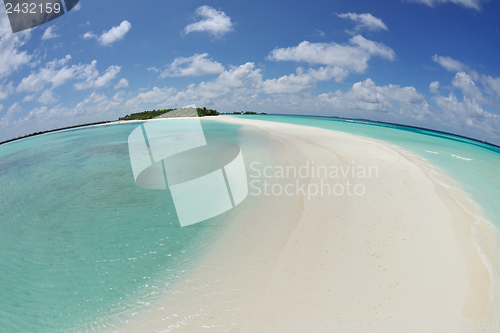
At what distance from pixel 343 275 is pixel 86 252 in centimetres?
543

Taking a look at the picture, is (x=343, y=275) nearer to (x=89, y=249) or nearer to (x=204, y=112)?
(x=89, y=249)

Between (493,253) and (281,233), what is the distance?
4.67m

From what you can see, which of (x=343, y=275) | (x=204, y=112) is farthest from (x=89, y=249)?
(x=204, y=112)

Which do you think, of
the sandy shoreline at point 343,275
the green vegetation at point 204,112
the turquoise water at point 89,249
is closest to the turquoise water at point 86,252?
the turquoise water at point 89,249

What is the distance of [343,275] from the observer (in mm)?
3797

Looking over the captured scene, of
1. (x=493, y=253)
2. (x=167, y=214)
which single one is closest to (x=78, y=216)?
(x=167, y=214)

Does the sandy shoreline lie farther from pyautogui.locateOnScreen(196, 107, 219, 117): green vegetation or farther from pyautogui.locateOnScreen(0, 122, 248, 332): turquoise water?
pyautogui.locateOnScreen(196, 107, 219, 117): green vegetation

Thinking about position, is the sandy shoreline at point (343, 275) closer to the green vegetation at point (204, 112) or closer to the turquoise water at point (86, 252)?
the turquoise water at point (86, 252)

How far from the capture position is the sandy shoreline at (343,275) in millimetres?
3076

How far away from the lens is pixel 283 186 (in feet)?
25.2

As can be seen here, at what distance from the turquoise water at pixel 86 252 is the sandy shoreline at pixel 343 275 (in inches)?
25.8

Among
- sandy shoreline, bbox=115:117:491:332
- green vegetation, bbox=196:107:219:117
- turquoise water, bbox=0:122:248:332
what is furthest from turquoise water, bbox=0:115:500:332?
green vegetation, bbox=196:107:219:117

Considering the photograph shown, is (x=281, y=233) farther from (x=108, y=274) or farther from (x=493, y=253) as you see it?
(x=493, y=253)

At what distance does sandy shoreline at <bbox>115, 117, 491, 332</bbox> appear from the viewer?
308cm
